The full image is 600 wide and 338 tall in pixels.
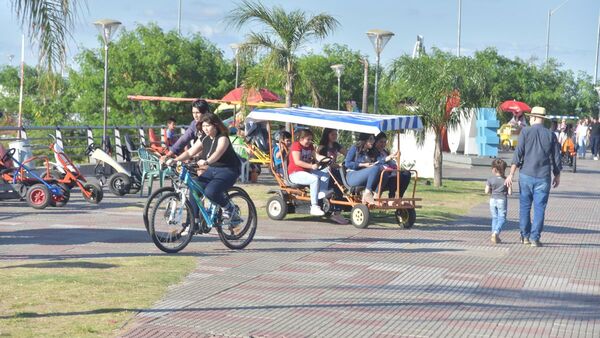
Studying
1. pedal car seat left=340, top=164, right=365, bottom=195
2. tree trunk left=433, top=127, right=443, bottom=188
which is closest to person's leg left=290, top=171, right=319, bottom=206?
pedal car seat left=340, top=164, right=365, bottom=195

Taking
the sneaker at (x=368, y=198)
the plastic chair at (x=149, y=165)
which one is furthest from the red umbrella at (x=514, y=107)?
the sneaker at (x=368, y=198)

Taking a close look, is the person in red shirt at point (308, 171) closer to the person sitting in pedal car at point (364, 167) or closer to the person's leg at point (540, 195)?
the person sitting in pedal car at point (364, 167)

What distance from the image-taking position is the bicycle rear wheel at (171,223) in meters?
11.3

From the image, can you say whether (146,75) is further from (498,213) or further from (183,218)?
(183,218)

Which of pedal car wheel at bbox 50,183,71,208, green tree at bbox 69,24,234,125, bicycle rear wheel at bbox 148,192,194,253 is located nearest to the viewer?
bicycle rear wheel at bbox 148,192,194,253

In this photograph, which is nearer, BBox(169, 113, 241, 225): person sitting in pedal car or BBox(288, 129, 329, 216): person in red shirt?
BBox(169, 113, 241, 225): person sitting in pedal car

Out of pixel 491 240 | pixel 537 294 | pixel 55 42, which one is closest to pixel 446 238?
pixel 491 240

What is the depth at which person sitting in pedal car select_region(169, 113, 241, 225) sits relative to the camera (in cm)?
1175

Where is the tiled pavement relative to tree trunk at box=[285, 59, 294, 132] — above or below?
below

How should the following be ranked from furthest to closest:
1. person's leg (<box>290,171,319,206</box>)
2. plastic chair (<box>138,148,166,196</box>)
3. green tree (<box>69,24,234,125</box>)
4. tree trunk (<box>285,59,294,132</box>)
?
1. green tree (<box>69,24,234,125</box>)
2. tree trunk (<box>285,59,294,132</box>)
3. plastic chair (<box>138,148,166,196</box>)
4. person's leg (<box>290,171,319,206</box>)

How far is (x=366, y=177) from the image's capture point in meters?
15.3

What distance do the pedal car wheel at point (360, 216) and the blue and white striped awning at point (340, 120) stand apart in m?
1.09

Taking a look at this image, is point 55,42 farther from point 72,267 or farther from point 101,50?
point 101,50

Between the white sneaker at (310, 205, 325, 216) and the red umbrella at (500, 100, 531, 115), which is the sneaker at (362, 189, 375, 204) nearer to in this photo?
the white sneaker at (310, 205, 325, 216)
